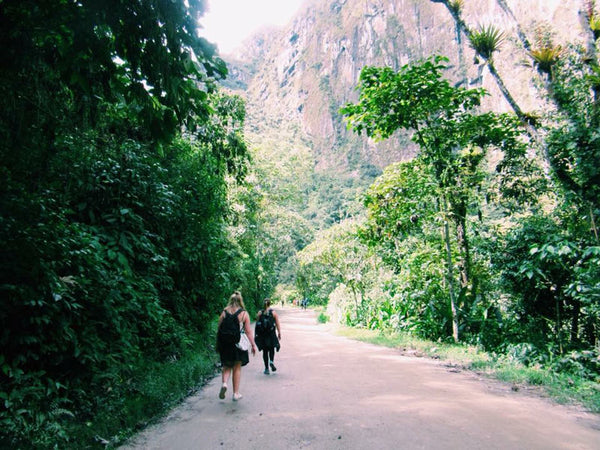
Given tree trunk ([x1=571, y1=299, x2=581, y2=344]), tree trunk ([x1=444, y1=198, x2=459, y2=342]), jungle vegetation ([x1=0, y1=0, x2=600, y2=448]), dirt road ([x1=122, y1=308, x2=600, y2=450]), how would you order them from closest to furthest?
jungle vegetation ([x1=0, y1=0, x2=600, y2=448]), dirt road ([x1=122, y1=308, x2=600, y2=450]), tree trunk ([x1=571, y1=299, x2=581, y2=344]), tree trunk ([x1=444, y1=198, x2=459, y2=342])

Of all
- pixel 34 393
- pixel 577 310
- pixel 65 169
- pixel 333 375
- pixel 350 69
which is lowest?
pixel 333 375

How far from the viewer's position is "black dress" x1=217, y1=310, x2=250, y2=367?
5.71m

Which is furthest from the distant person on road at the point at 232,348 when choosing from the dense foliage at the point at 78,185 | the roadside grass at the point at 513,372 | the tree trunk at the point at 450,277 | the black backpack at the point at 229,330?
the tree trunk at the point at 450,277

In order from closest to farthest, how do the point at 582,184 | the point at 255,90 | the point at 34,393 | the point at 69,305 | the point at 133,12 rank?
the point at 133,12 < the point at 34,393 < the point at 69,305 < the point at 582,184 < the point at 255,90

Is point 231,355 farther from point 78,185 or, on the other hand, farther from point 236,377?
point 78,185

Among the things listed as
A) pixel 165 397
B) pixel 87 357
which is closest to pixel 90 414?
pixel 87 357

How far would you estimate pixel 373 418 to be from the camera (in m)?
4.45

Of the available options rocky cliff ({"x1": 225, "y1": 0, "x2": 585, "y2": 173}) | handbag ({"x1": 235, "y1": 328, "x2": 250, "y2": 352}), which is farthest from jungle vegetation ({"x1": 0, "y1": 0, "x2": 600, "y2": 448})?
rocky cliff ({"x1": 225, "y1": 0, "x2": 585, "y2": 173})

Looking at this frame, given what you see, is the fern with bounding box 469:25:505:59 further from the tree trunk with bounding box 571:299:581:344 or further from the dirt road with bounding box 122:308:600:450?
the dirt road with bounding box 122:308:600:450

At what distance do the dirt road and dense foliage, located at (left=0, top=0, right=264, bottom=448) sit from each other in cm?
104

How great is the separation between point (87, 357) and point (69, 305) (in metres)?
0.71

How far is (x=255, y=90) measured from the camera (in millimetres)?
194000

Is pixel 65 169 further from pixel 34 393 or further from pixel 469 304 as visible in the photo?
pixel 469 304

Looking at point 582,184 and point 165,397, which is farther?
point 582,184
